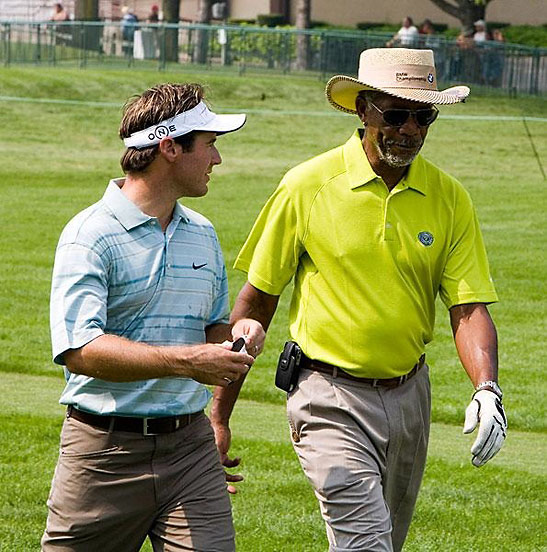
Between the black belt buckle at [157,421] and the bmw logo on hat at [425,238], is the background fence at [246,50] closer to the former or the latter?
the bmw logo on hat at [425,238]

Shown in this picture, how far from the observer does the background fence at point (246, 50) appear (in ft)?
115

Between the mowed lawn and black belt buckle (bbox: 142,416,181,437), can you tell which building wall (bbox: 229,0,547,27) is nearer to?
the mowed lawn

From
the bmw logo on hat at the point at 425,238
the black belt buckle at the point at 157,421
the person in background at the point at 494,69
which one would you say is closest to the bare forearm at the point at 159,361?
the black belt buckle at the point at 157,421

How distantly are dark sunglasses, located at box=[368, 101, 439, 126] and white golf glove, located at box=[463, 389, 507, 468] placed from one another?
1104 millimetres

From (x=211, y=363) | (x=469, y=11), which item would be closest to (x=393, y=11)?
(x=469, y=11)

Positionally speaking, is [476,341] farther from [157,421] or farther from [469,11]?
[469,11]

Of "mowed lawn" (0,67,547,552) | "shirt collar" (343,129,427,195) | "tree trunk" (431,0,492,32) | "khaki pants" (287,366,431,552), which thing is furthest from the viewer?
"tree trunk" (431,0,492,32)

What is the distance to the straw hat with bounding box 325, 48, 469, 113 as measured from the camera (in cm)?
541

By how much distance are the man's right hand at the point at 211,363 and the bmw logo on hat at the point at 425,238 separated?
4.25 ft

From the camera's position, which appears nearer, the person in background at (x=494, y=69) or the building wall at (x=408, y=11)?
the person in background at (x=494, y=69)

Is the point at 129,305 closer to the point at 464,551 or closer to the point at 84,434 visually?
the point at 84,434

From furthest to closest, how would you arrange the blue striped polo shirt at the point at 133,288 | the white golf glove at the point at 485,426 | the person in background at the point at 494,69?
the person in background at the point at 494,69, the white golf glove at the point at 485,426, the blue striped polo shirt at the point at 133,288

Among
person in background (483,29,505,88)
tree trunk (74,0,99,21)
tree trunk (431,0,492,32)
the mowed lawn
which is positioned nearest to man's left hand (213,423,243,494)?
the mowed lawn

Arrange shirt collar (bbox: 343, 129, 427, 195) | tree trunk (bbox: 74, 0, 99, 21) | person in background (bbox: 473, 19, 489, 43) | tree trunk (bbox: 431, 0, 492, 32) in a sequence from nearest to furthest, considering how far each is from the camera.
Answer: shirt collar (bbox: 343, 129, 427, 195) < person in background (bbox: 473, 19, 489, 43) < tree trunk (bbox: 431, 0, 492, 32) < tree trunk (bbox: 74, 0, 99, 21)
